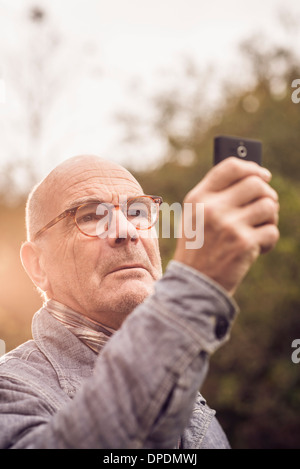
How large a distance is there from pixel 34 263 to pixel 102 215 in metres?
0.58

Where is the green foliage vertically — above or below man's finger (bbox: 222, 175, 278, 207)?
below

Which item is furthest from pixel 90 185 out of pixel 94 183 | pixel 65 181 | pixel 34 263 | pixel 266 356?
pixel 266 356

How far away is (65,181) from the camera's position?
2373 millimetres

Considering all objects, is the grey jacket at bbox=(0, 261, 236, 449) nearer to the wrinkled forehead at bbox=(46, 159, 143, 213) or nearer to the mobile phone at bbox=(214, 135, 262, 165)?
the mobile phone at bbox=(214, 135, 262, 165)

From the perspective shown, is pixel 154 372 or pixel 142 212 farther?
pixel 142 212

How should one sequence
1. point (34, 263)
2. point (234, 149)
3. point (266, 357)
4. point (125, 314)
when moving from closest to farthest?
point (234, 149)
point (125, 314)
point (34, 263)
point (266, 357)

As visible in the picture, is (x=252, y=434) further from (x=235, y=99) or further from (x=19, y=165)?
(x=235, y=99)

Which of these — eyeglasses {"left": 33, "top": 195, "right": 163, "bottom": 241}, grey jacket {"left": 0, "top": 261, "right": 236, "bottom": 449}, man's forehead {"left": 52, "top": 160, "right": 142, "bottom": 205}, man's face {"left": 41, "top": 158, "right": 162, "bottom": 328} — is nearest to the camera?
grey jacket {"left": 0, "top": 261, "right": 236, "bottom": 449}

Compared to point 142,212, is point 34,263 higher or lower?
lower

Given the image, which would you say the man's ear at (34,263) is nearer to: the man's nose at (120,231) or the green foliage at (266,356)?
the man's nose at (120,231)

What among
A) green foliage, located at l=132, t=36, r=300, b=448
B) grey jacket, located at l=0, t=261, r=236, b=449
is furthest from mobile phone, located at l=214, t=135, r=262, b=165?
green foliage, located at l=132, t=36, r=300, b=448

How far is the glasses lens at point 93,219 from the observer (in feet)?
7.20

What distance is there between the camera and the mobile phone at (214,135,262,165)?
1.31m

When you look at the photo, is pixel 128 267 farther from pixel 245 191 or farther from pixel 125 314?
pixel 245 191
